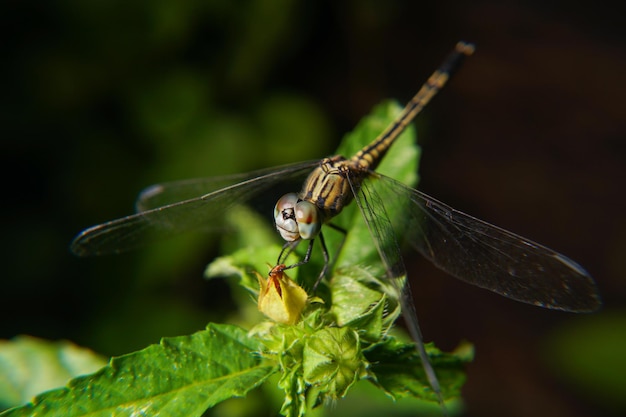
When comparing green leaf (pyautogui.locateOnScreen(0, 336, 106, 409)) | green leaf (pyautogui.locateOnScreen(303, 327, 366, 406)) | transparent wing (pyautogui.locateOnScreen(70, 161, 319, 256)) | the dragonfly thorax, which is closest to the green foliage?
green leaf (pyautogui.locateOnScreen(303, 327, 366, 406))

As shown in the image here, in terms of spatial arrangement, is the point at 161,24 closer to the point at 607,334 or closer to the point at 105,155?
the point at 105,155

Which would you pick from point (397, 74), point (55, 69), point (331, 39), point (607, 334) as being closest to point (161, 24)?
point (55, 69)

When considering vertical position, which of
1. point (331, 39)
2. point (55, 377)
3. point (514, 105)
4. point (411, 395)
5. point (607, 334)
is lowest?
point (607, 334)

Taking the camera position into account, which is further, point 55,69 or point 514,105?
point 514,105

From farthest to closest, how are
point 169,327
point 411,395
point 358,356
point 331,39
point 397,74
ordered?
1. point 397,74
2. point 331,39
3. point 169,327
4. point 411,395
5. point 358,356

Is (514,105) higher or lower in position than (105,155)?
lower

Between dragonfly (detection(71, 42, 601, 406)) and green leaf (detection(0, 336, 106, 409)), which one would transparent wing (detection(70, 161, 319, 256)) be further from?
green leaf (detection(0, 336, 106, 409))

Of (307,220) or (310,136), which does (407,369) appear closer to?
(307,220)
